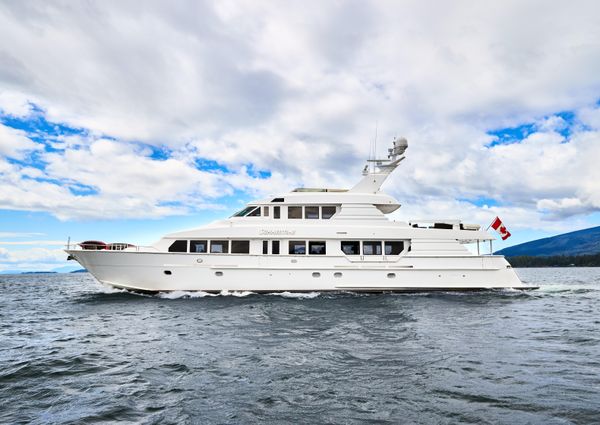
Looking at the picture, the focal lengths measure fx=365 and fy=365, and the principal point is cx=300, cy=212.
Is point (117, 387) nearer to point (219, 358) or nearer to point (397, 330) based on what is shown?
point (219, 358)

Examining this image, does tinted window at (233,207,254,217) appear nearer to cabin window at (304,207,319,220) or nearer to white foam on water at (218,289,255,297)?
cabin window at (304,207,319,220)

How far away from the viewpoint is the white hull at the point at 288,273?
669 inches

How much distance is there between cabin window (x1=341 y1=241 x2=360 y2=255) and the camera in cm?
1833

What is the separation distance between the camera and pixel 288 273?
688 inches

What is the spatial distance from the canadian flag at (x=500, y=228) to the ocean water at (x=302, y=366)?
554 cm

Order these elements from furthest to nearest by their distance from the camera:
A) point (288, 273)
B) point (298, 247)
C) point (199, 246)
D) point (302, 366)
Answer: point (298, 247) → point (199, 246) → point (288, 273) → point (302, 366)

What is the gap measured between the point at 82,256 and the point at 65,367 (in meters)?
11.2

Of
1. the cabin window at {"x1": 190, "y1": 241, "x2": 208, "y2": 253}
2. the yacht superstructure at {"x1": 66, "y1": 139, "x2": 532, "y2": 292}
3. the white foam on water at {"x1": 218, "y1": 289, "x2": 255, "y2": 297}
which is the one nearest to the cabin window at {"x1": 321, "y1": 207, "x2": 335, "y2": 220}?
the yacht superstructure at {"x1": 66, "y1": 139, "x2": 532, "y2": 292}

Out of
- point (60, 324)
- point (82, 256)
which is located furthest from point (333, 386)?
point (82, 256)

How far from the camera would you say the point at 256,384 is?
6.01 metres

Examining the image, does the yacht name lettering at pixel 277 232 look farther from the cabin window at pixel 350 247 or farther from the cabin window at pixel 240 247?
the cabin window at pixel 350 247

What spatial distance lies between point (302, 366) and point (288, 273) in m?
10.6

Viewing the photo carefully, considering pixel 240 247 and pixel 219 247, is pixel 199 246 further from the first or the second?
pixel 240 247

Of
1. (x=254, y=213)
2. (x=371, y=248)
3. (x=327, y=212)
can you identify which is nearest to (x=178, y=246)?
(x=254, y=213)
